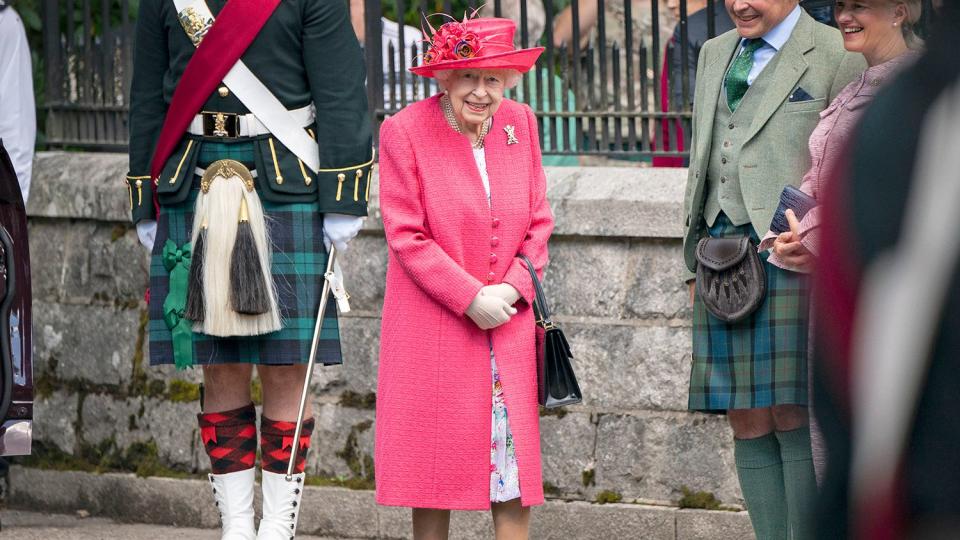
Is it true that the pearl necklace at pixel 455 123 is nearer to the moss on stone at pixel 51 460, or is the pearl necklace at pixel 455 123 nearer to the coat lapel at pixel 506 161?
the coat lapel at pixel 506 161

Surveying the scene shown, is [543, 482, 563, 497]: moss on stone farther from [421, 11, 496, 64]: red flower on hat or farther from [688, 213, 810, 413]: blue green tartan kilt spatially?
[421, 11, 496, 64]: red flower on hat

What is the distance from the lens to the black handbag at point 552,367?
4.77 meters

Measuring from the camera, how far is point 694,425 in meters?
5.72

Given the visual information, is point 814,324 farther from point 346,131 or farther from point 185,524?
point 185,524

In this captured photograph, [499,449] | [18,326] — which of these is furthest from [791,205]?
[18,326]

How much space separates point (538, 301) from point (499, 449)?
1.44ft

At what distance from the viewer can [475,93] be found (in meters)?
4.71

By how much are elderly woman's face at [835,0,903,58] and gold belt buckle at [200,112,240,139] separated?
1.81 metres

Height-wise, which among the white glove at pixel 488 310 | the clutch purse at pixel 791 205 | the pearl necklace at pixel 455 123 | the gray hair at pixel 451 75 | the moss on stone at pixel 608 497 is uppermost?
the gray hair at pixel 451 75

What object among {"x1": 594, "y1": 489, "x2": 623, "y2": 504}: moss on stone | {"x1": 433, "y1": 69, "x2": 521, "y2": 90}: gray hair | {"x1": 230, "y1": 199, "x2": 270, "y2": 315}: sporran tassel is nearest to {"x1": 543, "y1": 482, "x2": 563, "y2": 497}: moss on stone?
{"x1": 594, "y1": 489, "x2": 623, "y2": 504}: moss on stone

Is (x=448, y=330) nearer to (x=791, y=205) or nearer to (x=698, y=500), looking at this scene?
(x=791, y=205)

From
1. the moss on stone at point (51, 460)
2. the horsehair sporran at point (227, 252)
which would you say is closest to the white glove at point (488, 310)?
the horsehair sporran at point (227, 252)

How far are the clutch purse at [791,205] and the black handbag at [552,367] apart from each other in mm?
706

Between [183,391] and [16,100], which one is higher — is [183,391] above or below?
below
